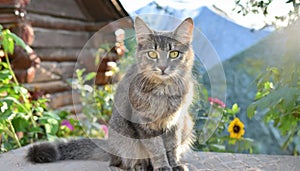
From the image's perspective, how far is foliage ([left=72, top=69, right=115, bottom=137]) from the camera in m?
1.52

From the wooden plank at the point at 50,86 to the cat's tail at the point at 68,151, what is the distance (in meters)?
0.91

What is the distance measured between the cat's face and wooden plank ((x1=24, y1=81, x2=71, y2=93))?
1422mm

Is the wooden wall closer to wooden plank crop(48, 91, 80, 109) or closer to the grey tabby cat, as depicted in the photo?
wooden plank crop(48, 91, 80, 109)

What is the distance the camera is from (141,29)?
1199 mm

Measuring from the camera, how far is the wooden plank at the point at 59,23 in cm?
257

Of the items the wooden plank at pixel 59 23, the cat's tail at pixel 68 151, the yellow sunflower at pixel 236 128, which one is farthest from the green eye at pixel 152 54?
the wooden plank at pixel 59 23

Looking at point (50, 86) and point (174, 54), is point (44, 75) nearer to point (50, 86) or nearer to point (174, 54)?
point (50, 86)

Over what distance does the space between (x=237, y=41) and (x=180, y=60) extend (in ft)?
6.89

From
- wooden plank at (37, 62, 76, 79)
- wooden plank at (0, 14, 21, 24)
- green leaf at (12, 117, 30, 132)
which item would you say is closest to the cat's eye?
green leaf at (12, 117, 30, 132)

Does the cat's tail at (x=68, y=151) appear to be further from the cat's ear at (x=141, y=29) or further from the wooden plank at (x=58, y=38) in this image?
the wooden plank at (x=58, y=38)

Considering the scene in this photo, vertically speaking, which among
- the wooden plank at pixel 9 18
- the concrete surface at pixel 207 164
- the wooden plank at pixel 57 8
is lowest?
the concrete surface at pixel 207 164

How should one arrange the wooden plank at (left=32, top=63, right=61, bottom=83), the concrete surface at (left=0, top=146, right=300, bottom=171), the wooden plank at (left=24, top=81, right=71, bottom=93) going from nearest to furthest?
1. the concrete surface at (left=0, top=146, right=300, bottom=171)
2. the wooden plank at (left=24, top=81, right=71, bottom=93)
3. the wooden plank at (left=32, top=63, right=61, bottom=83)

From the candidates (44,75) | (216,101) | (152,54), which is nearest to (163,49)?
(152,54)

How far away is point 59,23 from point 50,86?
0.48 m
